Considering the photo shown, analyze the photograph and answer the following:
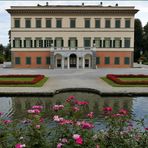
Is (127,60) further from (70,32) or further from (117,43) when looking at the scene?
(70,32)

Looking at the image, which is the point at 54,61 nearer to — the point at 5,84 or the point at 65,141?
the point at 5,84

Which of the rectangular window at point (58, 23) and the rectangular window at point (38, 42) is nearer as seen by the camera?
the rectangular window at point (38, 42)

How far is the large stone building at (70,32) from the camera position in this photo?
56750mm

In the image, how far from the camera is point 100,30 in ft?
187

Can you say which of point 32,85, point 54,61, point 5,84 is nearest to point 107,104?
point 32,85

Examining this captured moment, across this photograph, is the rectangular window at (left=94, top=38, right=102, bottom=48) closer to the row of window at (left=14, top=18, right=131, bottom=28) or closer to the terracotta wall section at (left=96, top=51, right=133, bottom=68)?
the terracotta wall section at (left=96, top=51, right=133, bottom=68)

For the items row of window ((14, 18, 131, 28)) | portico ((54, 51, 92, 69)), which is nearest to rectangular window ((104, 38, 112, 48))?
row of window ((14, 18, 131, 28))

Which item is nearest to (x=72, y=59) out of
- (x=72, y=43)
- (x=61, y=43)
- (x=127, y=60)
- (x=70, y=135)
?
(x=72, y=43)

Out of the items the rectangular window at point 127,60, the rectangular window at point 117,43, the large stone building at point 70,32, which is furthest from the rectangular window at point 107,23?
the rectangular window at point 127,60

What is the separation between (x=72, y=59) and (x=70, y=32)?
15.3ft

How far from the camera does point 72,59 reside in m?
56.6

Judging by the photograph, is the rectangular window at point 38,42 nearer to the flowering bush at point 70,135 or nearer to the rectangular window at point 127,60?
the rectangular window at point 127,60

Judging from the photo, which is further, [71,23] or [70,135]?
[71,23]

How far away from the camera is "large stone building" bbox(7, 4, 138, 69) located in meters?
56.8
